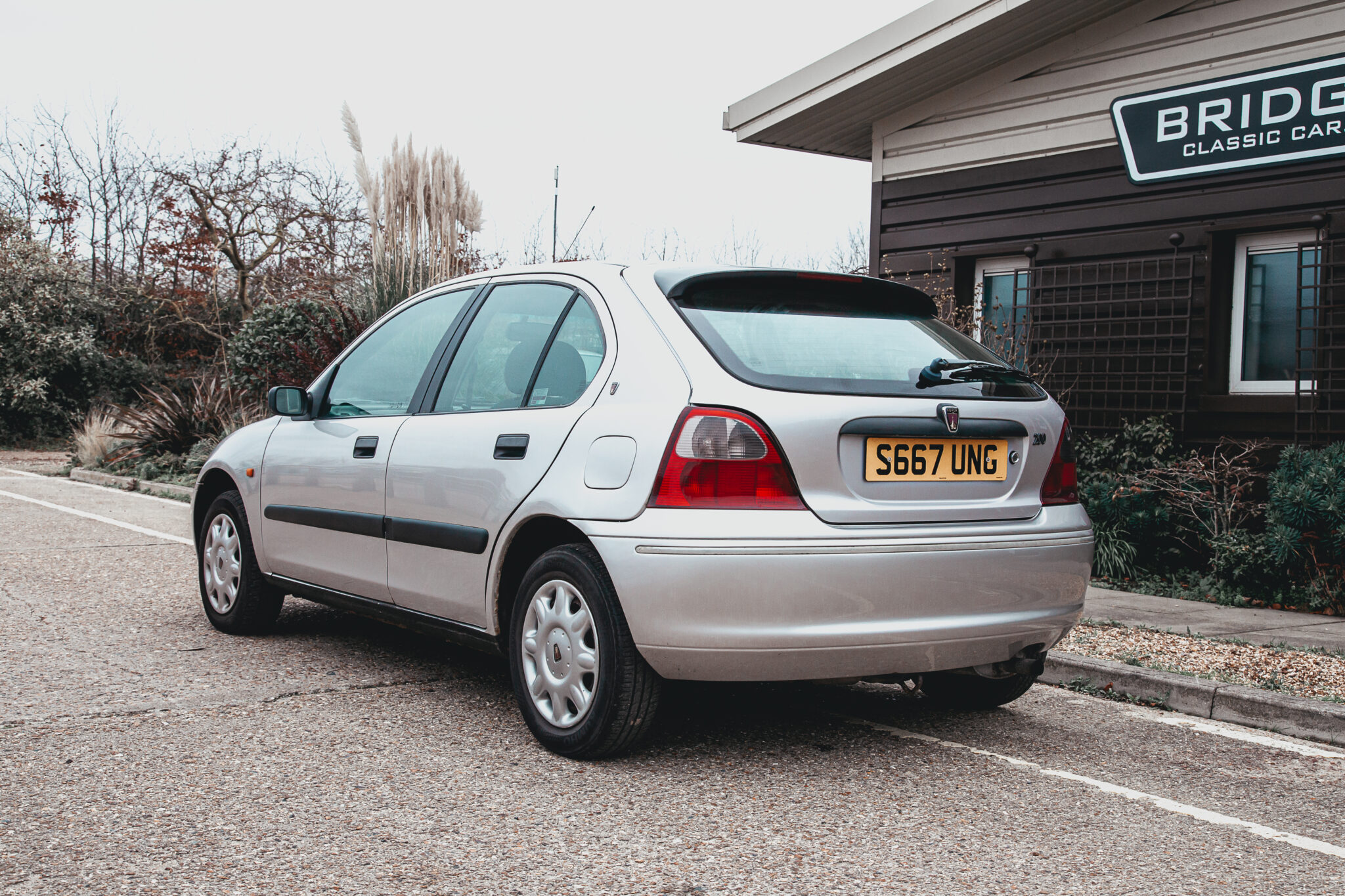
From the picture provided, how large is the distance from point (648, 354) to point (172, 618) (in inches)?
135

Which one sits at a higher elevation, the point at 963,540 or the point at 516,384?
the point at 516,384

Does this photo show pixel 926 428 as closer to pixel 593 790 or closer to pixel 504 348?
pixel 593 790

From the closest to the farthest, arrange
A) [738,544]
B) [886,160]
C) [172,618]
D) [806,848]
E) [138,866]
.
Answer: [138,866]
[806,848]
[738,544]
[172,618]
[886,160]

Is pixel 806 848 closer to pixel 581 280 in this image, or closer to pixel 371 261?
pixel 581 280

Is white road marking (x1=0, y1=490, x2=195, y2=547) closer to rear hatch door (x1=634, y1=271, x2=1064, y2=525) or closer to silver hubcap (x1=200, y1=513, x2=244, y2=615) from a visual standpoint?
silver hubcap (x1=200, y1=513, x2=244, y2=615)

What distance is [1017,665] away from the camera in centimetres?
389

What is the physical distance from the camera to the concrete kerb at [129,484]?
13.0 metres

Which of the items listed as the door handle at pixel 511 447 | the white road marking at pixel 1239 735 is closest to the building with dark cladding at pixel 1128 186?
the white road marking at pixel 1239 735

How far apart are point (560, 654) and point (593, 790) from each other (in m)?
0.46

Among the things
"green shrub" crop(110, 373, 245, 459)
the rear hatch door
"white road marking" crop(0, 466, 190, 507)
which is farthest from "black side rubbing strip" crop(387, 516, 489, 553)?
"green shrub" crop(110, 373, 245, 459)

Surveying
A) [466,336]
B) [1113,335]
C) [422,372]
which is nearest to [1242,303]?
[1113,335]

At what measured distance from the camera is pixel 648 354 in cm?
369

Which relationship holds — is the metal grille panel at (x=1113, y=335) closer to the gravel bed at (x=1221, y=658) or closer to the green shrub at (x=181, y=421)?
the gravel bed at (x=1221, y=658)

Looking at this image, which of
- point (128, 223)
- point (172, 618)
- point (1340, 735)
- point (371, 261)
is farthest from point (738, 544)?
point (128, 223)
